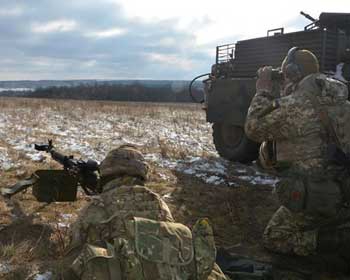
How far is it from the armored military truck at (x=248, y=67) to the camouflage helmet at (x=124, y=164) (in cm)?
508

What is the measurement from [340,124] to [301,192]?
0.64m

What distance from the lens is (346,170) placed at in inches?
159

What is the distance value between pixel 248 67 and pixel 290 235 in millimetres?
5367

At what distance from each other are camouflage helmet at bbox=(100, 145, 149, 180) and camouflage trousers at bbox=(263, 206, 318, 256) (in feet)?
6.08

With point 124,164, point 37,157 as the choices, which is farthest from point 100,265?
point 37,157

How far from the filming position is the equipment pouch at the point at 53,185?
469 centimetres

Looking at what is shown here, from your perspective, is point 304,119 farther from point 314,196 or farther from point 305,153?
point 314,196

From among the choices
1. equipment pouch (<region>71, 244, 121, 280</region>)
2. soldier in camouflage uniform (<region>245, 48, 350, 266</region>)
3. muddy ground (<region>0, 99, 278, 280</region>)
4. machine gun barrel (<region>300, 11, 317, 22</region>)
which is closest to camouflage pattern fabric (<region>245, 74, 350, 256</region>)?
soldier in camouflage uniform (<region>245, 48, 350, 266</region>)

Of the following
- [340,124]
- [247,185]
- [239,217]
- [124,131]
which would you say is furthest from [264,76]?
[124,131]

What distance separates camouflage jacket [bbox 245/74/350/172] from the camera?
4.10 metres

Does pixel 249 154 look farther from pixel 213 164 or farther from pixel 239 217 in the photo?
pixel 239 217

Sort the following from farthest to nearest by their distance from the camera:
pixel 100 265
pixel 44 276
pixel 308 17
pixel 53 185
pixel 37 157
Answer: pixel 308 17
pixel 37 157
pixel 53 185
pixel 44 276
pixel 100 265

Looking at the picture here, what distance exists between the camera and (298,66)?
4328mm

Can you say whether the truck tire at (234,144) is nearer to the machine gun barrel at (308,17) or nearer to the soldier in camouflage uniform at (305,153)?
the machine gun barrel at (308,17)
